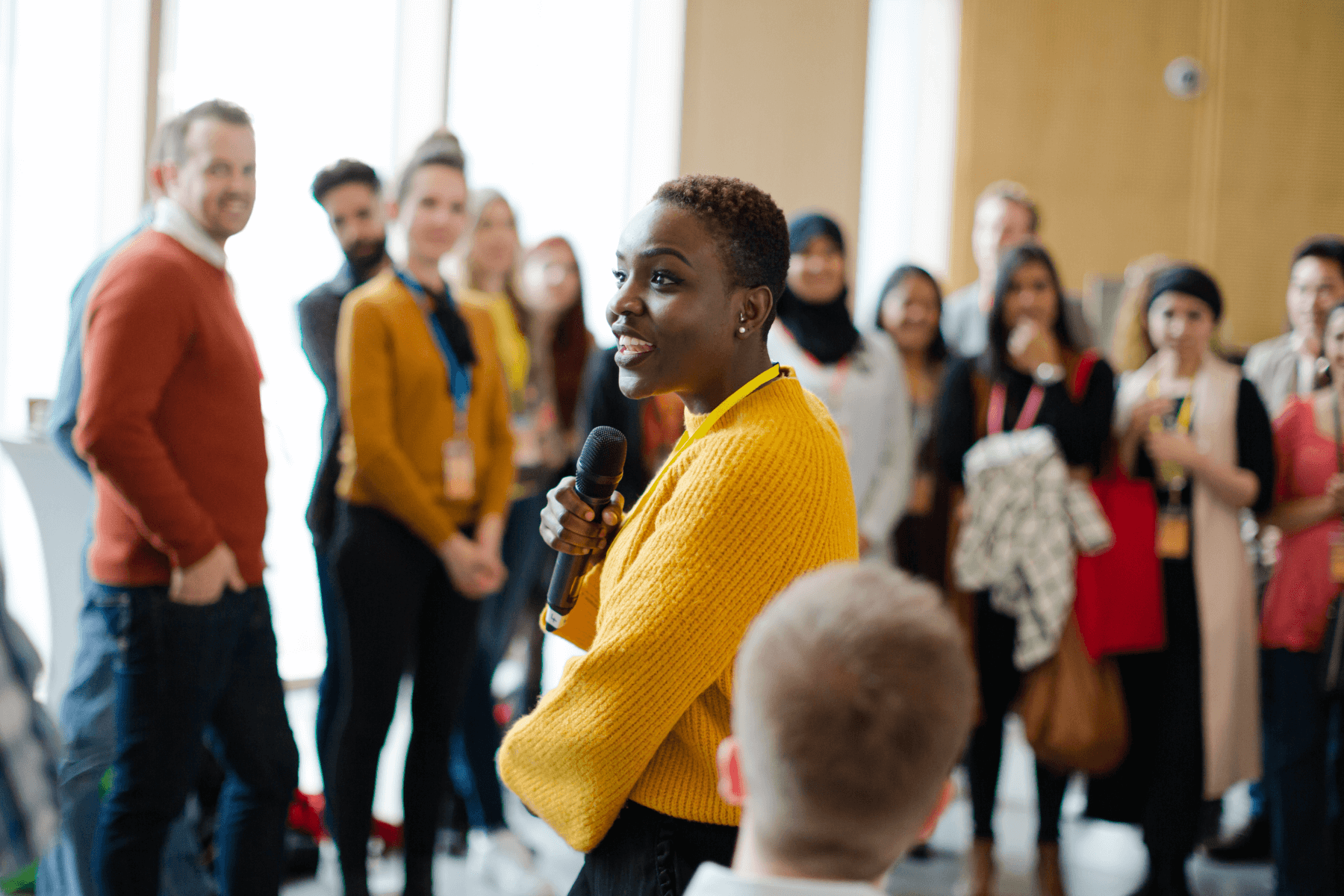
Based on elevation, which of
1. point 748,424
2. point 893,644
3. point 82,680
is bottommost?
point 82,680

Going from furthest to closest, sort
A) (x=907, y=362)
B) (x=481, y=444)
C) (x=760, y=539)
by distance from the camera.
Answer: (x=907, y=362), (x=481, y=444), (x=760, y=539)

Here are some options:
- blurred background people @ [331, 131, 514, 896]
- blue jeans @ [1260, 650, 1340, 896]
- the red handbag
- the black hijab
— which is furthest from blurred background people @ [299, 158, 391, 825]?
blue jeans @ [1260, 650, 1340, 896]

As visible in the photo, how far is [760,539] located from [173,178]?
1.70m

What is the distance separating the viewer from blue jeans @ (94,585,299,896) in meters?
2.07

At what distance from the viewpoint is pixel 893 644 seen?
77 centimetres

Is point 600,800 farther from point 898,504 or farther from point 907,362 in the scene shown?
point 907,362

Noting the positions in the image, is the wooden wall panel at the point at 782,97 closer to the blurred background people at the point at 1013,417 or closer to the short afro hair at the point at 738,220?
the blurred background people at the point at 1013,417

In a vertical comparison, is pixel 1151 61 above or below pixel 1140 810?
above

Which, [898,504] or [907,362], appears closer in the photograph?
[898,504]

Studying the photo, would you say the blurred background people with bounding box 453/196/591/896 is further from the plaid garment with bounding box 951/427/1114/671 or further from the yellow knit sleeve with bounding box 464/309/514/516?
the plaid garment with bounding box 951/427/1114/671

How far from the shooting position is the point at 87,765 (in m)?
2.31

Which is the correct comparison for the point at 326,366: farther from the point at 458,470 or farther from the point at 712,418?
the point at 712,418

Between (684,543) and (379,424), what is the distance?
1631mm

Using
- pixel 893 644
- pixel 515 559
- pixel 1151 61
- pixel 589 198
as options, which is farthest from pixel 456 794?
pixel 1151 61
